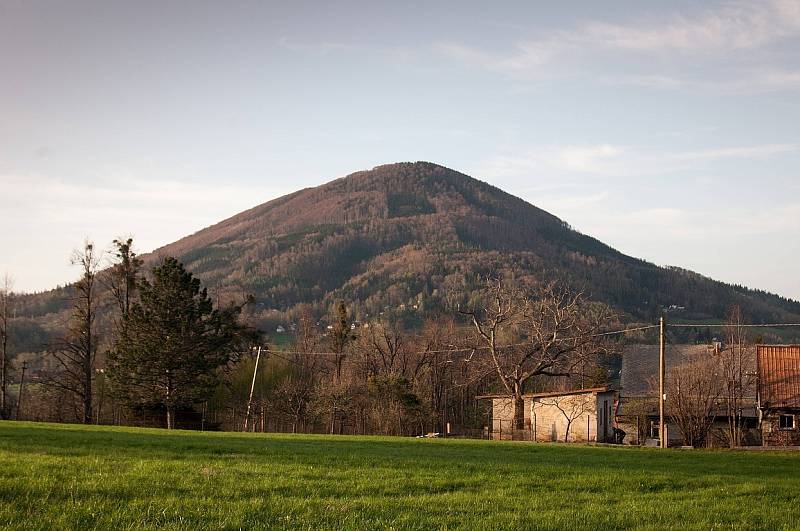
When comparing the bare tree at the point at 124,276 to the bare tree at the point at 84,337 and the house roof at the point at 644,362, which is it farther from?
the house roof at the point at 644,362

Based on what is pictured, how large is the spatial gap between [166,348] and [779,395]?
140 ft

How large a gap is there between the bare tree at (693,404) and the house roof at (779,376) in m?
3.73

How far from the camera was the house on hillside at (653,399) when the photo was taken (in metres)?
59.2

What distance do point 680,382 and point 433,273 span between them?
442 feet

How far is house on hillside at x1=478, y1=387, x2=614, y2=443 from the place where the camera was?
176 ft

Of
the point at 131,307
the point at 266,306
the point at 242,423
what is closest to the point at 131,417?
the point at 131,307

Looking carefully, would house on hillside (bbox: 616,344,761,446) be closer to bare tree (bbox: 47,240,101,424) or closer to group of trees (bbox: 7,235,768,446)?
group of trees (bbox: 7,235,768,446)

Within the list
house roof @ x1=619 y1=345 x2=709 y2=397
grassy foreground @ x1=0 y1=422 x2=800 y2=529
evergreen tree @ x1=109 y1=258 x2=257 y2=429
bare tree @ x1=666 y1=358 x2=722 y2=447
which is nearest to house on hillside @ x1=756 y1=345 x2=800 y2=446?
bare tree @ x1=666 y1=358 x2=722 y2=447

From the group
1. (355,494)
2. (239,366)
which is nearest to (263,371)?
(239,366)

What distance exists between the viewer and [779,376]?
188 ft

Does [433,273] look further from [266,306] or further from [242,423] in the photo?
[242,423]

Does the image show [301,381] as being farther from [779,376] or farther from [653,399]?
[779,376]

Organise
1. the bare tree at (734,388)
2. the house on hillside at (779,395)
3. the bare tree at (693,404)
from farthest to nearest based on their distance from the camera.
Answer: the house on hillside at (779,395), the bare tree at (734,388), the bare tree at (693,404)

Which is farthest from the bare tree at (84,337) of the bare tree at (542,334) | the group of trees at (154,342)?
the bare tree at (542,334)
